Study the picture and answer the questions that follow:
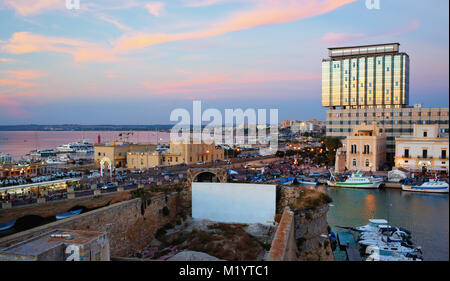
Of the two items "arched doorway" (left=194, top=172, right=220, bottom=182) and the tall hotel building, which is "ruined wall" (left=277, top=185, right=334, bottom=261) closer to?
"arched doorway" (left=194, top=172, right=220, bottom=182)

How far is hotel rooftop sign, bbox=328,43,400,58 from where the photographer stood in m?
37.8

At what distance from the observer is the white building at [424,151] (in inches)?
726

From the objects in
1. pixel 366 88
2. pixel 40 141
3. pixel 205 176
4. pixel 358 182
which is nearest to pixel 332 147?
pixel 358 182

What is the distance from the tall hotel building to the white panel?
23122 millimetres

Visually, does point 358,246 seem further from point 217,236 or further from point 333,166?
point 333,166

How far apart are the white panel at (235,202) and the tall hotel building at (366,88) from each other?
2312 centimetres

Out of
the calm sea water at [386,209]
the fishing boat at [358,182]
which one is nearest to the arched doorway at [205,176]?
the calm sea water at [386,209]

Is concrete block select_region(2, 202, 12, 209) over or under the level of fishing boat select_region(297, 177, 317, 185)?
over

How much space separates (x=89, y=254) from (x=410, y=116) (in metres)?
33.3

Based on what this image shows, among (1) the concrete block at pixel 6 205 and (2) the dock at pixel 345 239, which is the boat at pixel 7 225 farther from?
(2) the dock at pixel 345 239

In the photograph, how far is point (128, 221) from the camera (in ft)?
40.6

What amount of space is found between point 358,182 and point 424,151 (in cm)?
587

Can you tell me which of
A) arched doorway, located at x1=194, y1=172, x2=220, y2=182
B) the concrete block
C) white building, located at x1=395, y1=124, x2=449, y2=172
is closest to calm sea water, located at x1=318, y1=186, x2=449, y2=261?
white building, located at x1=395, y1=124, x2=449, y2=172
